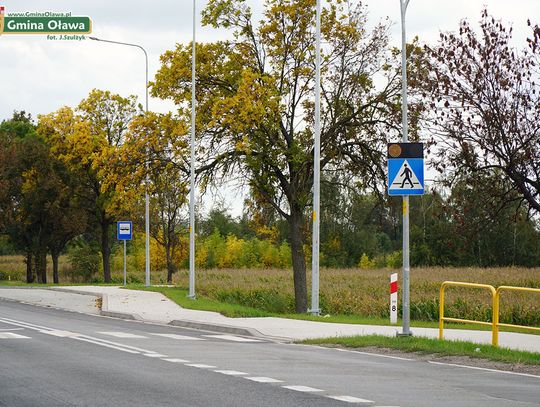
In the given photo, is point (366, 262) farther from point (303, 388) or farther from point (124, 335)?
point (303, 388)

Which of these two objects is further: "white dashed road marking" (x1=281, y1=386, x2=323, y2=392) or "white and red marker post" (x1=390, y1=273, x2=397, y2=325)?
"white and red marker post" (x1=390, y1=273, x2=397, y2=325)

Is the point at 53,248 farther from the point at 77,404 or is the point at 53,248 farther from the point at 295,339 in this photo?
the point at 77,404

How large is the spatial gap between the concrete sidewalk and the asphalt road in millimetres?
1933

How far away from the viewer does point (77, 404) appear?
359 inches

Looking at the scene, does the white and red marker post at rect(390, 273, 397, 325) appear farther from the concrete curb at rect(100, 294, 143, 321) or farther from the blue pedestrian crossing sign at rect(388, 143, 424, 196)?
the concrete curb at rect(100, 294, 143, 321)

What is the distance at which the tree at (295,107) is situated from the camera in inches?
1118

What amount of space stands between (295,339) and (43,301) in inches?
676

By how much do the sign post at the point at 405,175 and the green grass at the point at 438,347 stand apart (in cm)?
75

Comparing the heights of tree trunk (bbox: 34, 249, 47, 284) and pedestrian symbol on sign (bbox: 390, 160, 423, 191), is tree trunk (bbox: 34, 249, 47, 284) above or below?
below

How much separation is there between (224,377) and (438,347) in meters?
5.02

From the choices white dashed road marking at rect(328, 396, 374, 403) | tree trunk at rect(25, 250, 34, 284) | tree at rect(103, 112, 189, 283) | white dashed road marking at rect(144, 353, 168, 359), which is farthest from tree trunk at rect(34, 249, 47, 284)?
white dashed road marking at rect(328, 396, 374, 403)

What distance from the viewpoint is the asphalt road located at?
9.57 metres

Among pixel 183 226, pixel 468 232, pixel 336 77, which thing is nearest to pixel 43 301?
pixel 336 77
